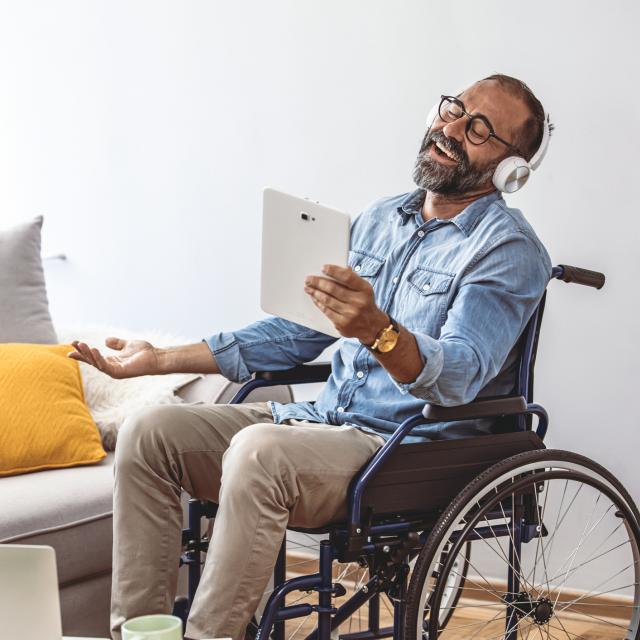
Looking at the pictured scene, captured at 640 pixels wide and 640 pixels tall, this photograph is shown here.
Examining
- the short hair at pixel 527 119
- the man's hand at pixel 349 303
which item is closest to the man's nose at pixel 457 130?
the short hair at pixel 527 119

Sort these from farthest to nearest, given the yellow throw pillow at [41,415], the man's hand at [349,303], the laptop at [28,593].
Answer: the yellow throw pillow at [41,415]
the man's hand at [349,303]
the laptop at [28,593]

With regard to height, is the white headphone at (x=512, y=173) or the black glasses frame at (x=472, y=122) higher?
the black glasses frame at (x=472, y=122)

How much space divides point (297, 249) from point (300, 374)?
399 millimetres

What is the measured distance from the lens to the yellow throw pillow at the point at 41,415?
1.91m

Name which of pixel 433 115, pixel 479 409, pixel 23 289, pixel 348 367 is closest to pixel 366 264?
pixel 348 367

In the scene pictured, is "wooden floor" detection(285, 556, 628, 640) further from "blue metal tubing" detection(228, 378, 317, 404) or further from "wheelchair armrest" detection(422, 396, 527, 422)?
"wheelchair armrest" detection(422, 396, 527, 422)

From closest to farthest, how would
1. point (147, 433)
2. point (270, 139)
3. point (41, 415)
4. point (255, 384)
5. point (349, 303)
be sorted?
point (349, 303) < point (147, 433) < point (255, 384) < point (41, 415) < point (270, 139)

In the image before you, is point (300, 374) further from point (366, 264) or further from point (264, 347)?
point (366, 264)

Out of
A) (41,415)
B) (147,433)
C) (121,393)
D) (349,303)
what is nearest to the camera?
(349,303)

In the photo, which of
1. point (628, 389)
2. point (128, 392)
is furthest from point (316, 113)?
point (628, 389)

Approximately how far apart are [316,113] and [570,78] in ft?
2.22

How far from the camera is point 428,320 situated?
165cm

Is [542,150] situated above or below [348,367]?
above

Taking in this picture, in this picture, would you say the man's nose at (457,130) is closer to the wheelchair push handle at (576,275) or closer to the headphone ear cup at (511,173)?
the headphone ear cup at (511,173)
